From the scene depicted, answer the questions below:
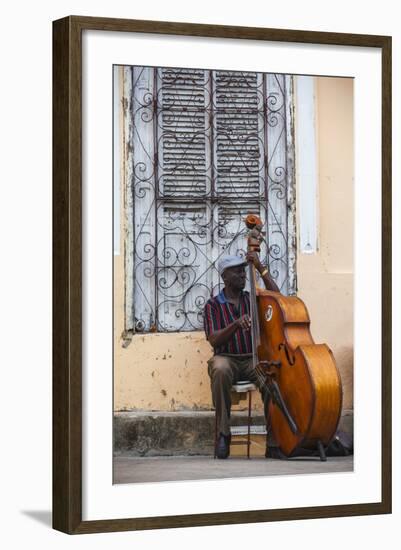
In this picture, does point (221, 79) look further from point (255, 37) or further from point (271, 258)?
point (271, 258)

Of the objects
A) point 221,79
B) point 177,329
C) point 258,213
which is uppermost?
point 221,79

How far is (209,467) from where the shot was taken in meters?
7.32

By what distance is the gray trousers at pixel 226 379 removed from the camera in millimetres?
7488

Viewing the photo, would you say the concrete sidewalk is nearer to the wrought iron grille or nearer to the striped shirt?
the striped shirt

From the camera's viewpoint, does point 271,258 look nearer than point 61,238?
No

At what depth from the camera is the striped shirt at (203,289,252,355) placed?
25.0 ft

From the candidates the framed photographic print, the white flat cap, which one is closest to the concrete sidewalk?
the framed photographic print

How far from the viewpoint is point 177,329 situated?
7613 millimetres

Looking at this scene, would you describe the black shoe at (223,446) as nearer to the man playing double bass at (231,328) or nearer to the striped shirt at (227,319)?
the man playing double bass at (231,328)

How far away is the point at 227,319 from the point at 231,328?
5 centimetres

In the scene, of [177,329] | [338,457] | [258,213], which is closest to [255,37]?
[258,213]

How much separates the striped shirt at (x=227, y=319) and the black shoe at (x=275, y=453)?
0.46 m

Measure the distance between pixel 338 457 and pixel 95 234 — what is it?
161 cm

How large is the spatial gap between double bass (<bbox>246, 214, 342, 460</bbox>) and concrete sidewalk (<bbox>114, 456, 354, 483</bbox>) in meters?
0.07
